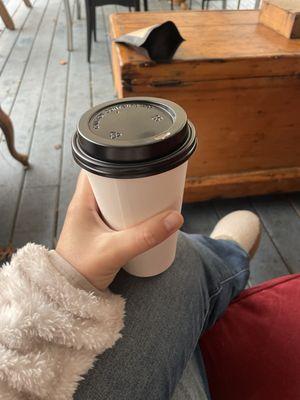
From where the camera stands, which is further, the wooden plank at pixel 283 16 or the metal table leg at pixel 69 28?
the metal table leg at pixel 69 28

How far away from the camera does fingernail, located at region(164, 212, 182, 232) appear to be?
37 centimetres

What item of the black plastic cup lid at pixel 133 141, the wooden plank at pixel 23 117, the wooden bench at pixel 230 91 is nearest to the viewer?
the black plastic cup lid at pixel 133 141

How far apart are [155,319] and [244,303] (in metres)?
0.26

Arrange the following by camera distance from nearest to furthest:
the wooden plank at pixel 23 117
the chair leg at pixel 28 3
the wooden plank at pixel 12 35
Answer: the wooden plank at pixel 23 117
the wooden plank at pixel 12 35
the chair leg at pixel 28 3

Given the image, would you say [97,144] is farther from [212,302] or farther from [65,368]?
[212,302]

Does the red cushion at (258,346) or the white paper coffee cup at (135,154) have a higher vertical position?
the white paper coffee cup at (135,154)

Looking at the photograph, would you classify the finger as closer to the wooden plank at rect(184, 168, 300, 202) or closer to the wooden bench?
the wooden bench

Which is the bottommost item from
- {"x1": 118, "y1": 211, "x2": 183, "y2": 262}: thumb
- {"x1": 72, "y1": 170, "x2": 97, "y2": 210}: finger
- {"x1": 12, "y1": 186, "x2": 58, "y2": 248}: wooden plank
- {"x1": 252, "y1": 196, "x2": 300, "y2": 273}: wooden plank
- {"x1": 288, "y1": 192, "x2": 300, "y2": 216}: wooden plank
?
{"x1": 12, "y1": 186, "x2": 58, "y2": 248}: wooden plank

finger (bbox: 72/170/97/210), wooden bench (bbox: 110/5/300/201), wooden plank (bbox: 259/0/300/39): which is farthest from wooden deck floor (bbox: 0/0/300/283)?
finger (bbox: 72/170/97/210)

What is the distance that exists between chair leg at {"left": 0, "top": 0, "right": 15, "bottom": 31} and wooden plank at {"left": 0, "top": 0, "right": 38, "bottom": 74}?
0.15 feet

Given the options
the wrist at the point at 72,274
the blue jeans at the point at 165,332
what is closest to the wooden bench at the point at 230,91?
the blue jeans at the point at 165,332

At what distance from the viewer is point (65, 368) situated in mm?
376

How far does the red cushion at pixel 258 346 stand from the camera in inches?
20.7

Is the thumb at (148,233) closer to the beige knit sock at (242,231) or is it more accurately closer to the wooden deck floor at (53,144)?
the beige knit sock at (242,231)
